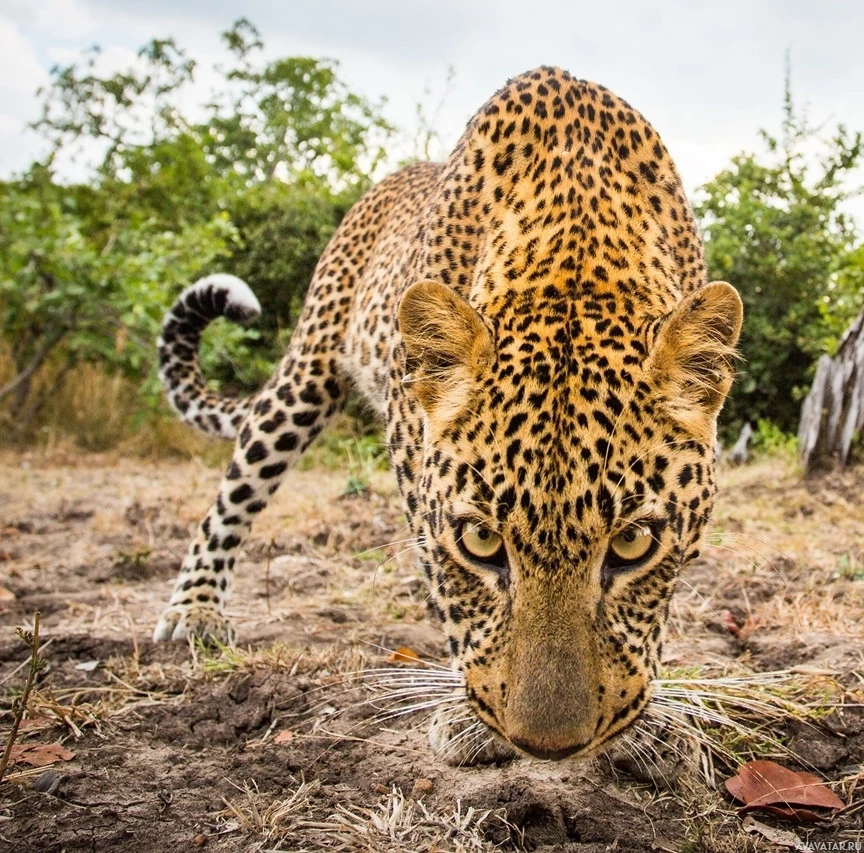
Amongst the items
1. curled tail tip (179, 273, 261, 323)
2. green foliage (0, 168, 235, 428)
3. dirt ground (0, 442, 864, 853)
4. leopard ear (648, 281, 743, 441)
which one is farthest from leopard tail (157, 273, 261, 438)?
green foliage (0, 168, 235, 428)

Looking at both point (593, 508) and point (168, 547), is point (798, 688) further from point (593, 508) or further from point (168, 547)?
point (168, 547)

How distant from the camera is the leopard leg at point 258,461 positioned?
4.98m

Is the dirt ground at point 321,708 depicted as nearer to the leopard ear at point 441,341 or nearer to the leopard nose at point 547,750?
the leopard nose at point 547,750

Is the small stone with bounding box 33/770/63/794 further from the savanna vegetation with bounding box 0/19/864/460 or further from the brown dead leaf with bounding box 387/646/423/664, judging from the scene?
the savanna vegetation with bounding box 0/19/864/460

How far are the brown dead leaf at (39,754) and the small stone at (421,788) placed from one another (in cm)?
112

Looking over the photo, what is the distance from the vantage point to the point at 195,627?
4.53 m

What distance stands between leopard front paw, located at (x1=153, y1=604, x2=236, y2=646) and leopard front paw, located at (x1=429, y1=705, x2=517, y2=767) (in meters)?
1.60

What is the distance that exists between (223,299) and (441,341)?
3.13 metres

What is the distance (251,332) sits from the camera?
10938 mm

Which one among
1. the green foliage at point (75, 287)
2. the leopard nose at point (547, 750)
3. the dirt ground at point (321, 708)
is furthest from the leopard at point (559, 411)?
the green foliage at point (75, 287)

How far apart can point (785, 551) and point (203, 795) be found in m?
4.21

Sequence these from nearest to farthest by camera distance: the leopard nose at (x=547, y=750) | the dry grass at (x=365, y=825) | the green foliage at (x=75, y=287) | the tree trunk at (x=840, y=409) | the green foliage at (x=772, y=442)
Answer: the leopard nose at (x=547, y=750) < the dry grass at (x=365, y=825) < the tree trunk at (x=840, y=409) < the green foliage at (x=772, y=442) < the green foliage at (x=75, y=287)

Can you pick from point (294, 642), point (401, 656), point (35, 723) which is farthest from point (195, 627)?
point (35, 723)

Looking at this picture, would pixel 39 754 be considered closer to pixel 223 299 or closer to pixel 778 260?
pixel 223 299
